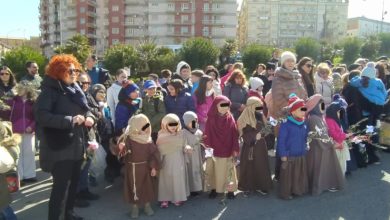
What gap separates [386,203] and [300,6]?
359 ft

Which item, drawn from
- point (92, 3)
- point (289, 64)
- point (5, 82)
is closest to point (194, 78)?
point (289, 64)

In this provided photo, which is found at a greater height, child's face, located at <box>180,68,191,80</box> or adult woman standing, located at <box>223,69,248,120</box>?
child's face, located at <box>180,68,191,80</box>

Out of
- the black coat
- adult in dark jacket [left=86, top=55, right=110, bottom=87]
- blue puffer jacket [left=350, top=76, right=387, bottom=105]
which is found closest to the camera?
the black coat

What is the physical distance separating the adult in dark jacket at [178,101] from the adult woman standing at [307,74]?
2190 millimetres

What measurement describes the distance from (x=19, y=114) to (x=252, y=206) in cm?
404

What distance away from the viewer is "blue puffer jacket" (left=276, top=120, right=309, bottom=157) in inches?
216

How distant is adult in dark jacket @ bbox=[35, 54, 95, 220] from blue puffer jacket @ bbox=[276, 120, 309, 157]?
2.80m

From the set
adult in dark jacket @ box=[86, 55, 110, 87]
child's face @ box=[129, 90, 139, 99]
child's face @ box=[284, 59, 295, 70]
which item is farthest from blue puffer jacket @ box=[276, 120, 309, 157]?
adult in dark jacket @ box=[86, 55, 110, 87]

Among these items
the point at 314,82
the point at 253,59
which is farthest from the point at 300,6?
the point at 314,82

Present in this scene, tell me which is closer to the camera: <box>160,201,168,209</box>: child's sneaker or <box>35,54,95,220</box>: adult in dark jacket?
<box>35,54,95,220</box>: adult in dark jacket

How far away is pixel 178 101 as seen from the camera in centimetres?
616

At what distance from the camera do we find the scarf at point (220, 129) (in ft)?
18.1

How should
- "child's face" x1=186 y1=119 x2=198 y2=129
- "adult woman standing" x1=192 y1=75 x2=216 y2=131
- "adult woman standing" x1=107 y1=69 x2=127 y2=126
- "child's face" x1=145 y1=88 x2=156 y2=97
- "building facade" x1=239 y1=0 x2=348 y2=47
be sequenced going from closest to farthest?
"child's face" x1=186 y1=119 x2=198 y2=129 < "child's face" x1=145 y1=88 x2=156 y2=97 < "adult woman standing" x1=192 y1=75 x2=216 y2=131 < "adult woman standing" x1=107 y1=69 x2=127 y2=126 < "building facade" x1=239 y1=0 x2=348 y2=47

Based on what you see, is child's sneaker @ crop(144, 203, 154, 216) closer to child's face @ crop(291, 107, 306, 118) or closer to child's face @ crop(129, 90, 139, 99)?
child's face @ crop(129, 90, 139, 99)
